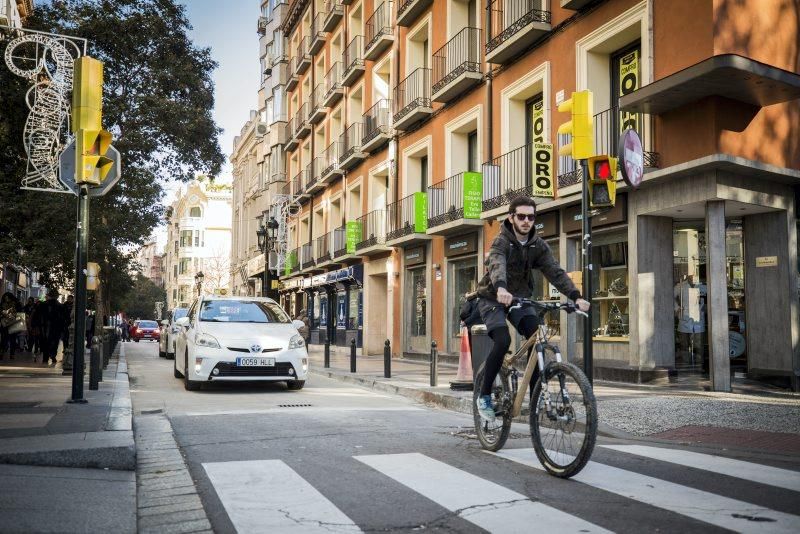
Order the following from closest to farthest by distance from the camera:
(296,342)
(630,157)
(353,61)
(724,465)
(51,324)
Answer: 1. (724,465)
2. (630,157)
3. (296,342)
4. (51,324)
5. (353,61)

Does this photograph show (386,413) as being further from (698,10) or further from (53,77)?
(53,77)

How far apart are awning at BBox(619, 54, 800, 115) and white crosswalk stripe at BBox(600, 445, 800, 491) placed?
21.1 feet

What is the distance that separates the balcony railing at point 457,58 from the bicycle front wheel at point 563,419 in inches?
574

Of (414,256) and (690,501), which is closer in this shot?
(690,501)

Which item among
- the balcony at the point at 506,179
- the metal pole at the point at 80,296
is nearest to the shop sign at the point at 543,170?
the balcony at the point at 506,179

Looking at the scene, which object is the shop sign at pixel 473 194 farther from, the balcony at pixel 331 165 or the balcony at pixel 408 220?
the balcony at pixel 331 165

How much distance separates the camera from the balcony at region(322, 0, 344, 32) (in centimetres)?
3088

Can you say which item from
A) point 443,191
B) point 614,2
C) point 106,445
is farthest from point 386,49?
point 106,445

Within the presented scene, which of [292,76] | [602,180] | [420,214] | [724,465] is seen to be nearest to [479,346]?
[602,180]

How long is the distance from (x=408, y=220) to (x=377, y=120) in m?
5.05

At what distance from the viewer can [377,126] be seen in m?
25.6

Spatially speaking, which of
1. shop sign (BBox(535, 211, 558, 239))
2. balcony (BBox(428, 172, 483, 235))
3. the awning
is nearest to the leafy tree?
balcony (BBox(428, 172, 483, 235))

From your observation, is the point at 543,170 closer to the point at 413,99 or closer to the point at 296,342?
the point at 296,342

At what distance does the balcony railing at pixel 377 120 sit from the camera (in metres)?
25.0
